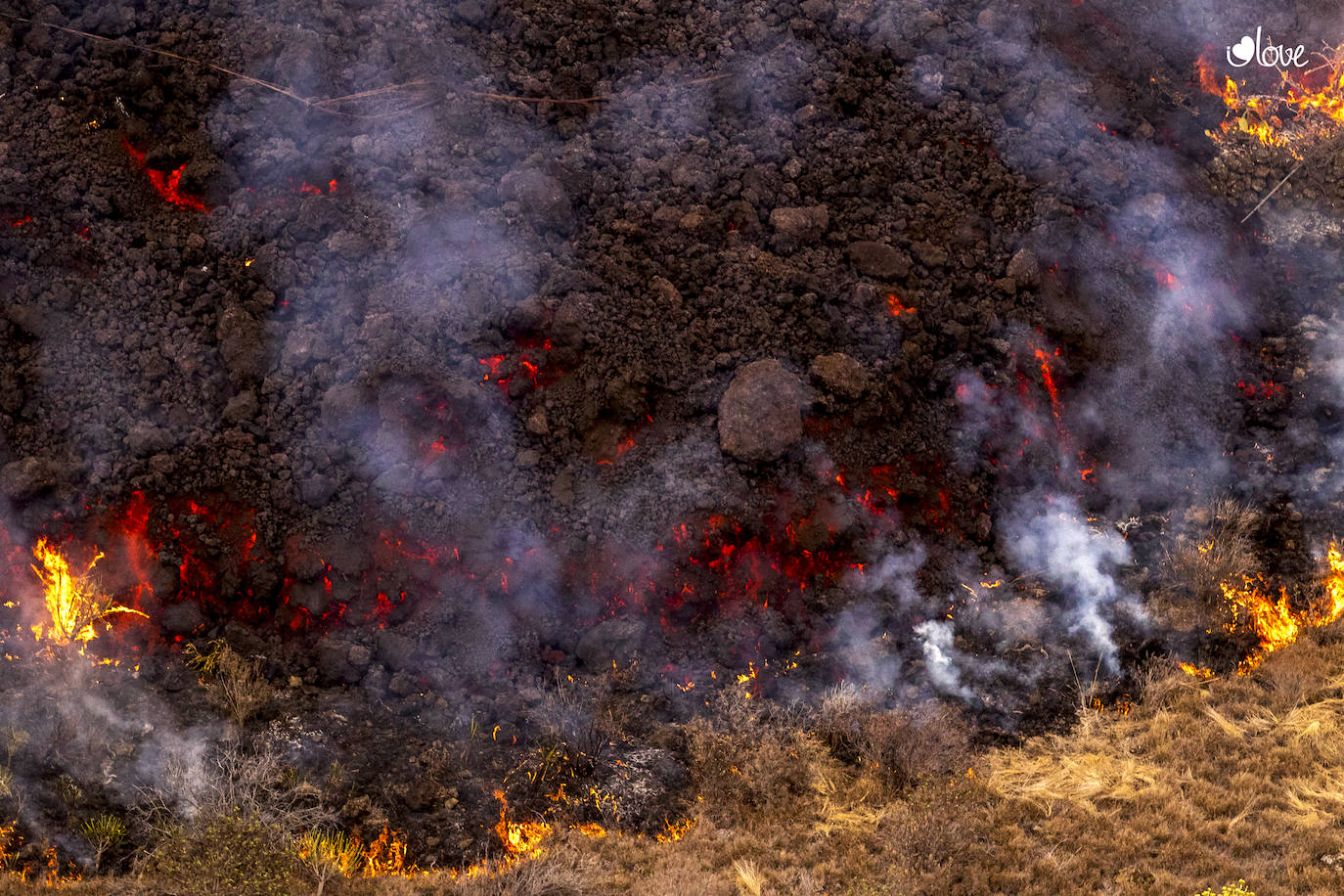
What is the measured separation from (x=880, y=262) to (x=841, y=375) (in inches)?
51.4

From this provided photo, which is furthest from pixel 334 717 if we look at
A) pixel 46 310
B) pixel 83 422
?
pixel 46 310

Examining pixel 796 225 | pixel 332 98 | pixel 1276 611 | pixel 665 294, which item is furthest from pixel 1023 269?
pixel 332 98

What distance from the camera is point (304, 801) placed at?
24.4ft

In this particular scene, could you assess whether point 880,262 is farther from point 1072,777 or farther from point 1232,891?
point 1232,891

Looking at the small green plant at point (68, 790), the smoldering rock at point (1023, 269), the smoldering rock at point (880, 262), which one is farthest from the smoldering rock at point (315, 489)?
the smoldering rock at point (1023, 269)

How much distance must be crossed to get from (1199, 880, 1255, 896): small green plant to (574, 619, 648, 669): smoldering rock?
402cm

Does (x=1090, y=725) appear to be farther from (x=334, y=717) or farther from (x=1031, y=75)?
(x=1031, y=75)

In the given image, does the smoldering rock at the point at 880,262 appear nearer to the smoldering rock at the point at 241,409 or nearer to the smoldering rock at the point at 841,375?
the smoldering rock at the point at 841,375

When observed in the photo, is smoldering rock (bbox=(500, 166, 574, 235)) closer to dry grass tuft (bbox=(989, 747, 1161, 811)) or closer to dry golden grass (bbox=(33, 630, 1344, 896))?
dry golden grass (bbox=(33, 630, 1344, 896))

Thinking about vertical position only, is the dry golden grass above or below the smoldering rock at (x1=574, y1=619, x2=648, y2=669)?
above

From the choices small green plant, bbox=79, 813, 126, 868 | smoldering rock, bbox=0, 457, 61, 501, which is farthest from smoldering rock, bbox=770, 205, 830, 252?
small green plant, bbox=79, 813, 126, 868

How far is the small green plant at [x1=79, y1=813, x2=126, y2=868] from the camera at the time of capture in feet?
23.6

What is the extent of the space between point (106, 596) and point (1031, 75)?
9.38 metres

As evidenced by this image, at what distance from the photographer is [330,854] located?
23.2ft
